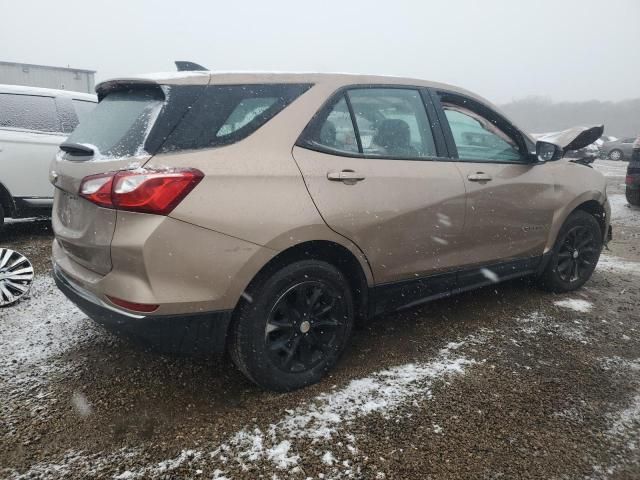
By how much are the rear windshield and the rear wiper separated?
3 cm

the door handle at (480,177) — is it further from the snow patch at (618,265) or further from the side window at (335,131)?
the snow patch at (618,265)

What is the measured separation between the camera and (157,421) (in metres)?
2.21

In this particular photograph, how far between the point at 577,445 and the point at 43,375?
2.77 metres

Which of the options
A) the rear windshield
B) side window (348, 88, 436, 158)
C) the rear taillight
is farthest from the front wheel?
the rear taillight

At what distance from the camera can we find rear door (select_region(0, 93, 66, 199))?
4879mm

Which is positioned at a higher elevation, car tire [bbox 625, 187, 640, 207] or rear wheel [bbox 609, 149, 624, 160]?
car tire [bbox 625, 187, 640, 207]

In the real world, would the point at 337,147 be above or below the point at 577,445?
above

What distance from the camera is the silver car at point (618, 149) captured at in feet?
81.5

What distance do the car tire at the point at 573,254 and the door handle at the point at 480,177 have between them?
3.70 ft

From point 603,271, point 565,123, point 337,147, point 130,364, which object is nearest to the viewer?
point 337,147

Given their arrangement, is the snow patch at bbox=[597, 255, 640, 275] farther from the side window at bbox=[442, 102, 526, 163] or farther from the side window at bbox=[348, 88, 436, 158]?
the side window at bbox=[348, 88, 436, 158]

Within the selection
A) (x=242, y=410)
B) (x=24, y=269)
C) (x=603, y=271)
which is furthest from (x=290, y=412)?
(x=603, y=271)

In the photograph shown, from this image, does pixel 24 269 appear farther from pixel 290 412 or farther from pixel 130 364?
pixel 290 412

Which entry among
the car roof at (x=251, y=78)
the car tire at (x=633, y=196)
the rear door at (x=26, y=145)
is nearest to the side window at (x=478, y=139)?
the car roof at (x=251, y=78)
